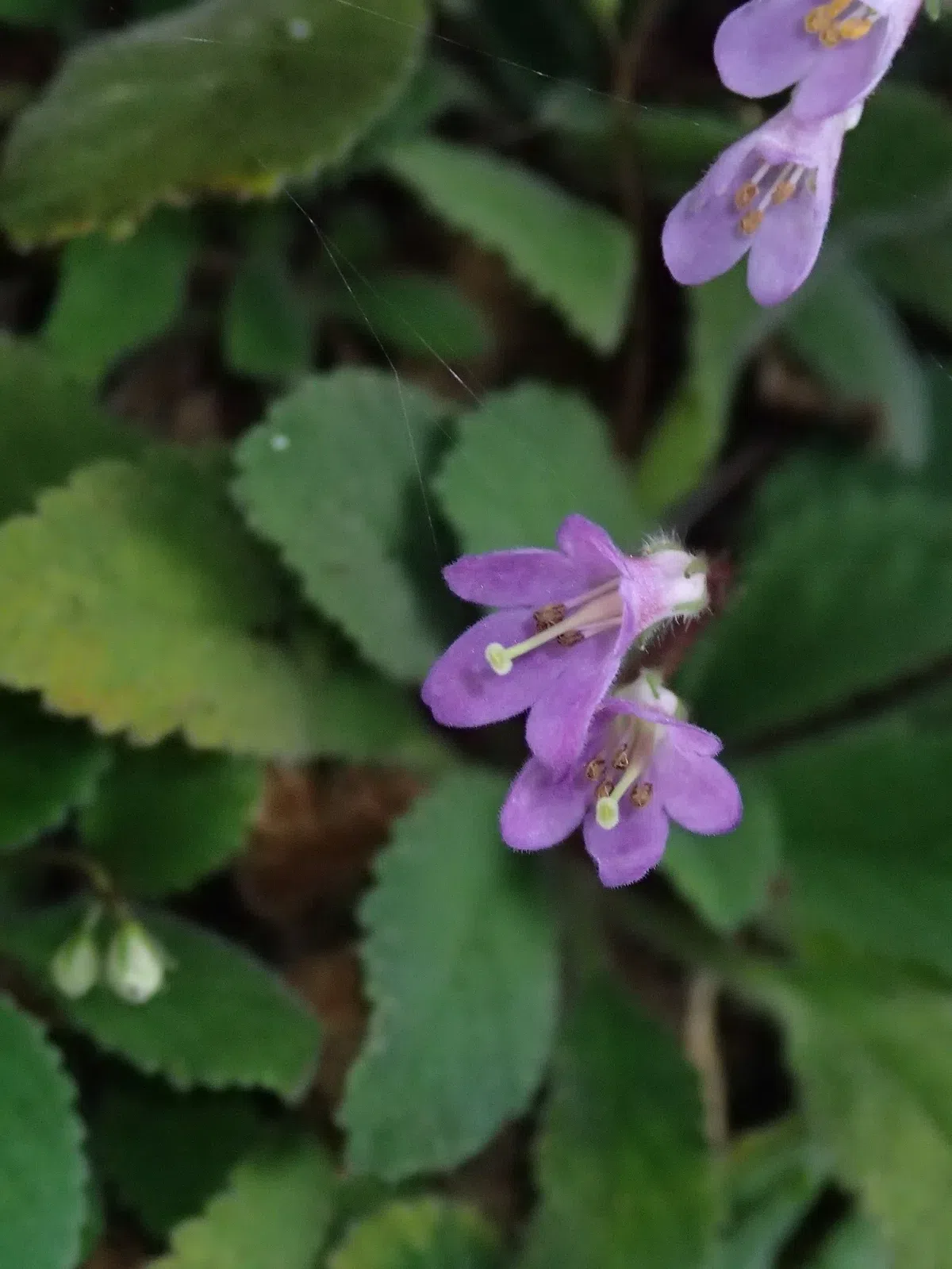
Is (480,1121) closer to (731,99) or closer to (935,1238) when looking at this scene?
(935,1238)

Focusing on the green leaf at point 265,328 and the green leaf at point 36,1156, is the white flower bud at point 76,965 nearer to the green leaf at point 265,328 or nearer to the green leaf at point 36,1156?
the green leaf at point 36,1156

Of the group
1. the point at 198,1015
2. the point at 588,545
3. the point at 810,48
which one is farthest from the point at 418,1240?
the point at 810,48

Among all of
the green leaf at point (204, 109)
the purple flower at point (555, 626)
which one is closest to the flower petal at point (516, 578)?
the purple flower at point (555, 626)

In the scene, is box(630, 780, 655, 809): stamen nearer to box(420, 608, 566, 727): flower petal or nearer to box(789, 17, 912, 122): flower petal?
box(420, 608, 566, 727): flower petal

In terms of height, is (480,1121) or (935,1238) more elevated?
(480,1121)

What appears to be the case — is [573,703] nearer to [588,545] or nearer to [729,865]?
[588,545]

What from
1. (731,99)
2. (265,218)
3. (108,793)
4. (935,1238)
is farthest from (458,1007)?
(731,99)
